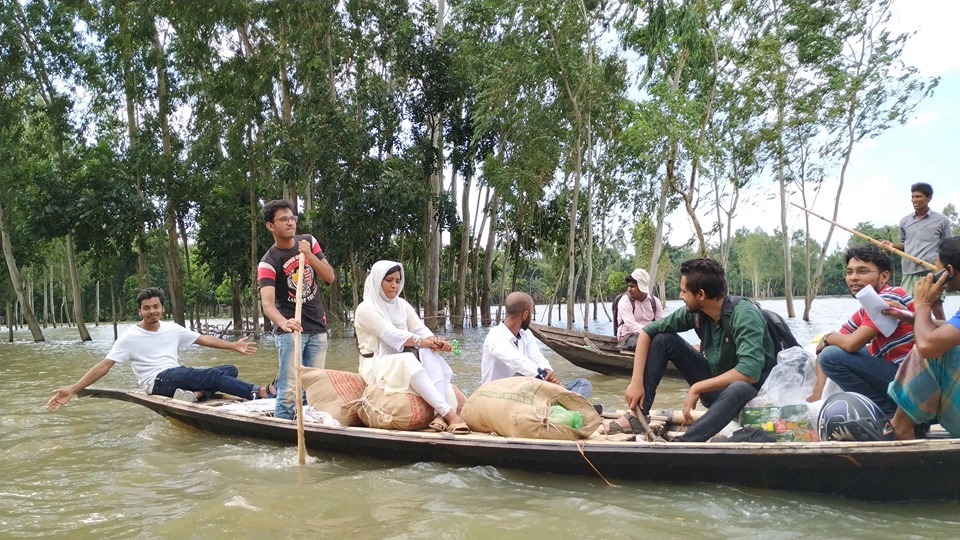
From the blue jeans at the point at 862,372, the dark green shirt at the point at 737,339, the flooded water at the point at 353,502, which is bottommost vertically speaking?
the flooded water at the point at 353,502

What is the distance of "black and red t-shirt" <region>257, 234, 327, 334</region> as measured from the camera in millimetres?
4659

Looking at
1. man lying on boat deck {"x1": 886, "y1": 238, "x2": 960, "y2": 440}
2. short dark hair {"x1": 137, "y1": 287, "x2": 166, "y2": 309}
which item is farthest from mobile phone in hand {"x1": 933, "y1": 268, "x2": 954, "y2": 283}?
short dark hair {"x1": 137, "y1": 287, "x2": 166, "y2": 309}

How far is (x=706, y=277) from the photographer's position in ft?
11.6

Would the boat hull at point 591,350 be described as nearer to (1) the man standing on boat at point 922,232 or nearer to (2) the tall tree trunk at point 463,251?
(1) the man standing on boat at point 922,232

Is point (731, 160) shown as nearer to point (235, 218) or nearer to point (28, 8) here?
point (235, 218)

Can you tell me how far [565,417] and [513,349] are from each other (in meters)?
0.87

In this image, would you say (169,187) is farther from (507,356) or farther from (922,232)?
(922,232)

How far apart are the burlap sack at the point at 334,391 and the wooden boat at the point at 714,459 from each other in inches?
8.6

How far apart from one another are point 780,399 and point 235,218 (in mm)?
21266

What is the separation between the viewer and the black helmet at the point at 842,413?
123 inches

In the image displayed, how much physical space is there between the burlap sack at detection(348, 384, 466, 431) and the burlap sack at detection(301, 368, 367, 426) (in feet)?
0.50

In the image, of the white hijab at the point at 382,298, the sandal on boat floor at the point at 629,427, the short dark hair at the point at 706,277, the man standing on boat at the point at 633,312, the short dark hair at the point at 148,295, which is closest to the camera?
the short dark hair at the point at 706,277

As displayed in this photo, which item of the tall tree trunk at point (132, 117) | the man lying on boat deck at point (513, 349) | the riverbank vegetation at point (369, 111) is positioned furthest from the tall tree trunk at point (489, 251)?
the man lying on boat deck at point (513, 349)

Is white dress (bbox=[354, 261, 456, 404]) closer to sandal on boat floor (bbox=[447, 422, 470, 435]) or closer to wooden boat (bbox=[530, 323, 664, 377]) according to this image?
sandal on boat floor (bbox=[447, 422, 470, 435])
